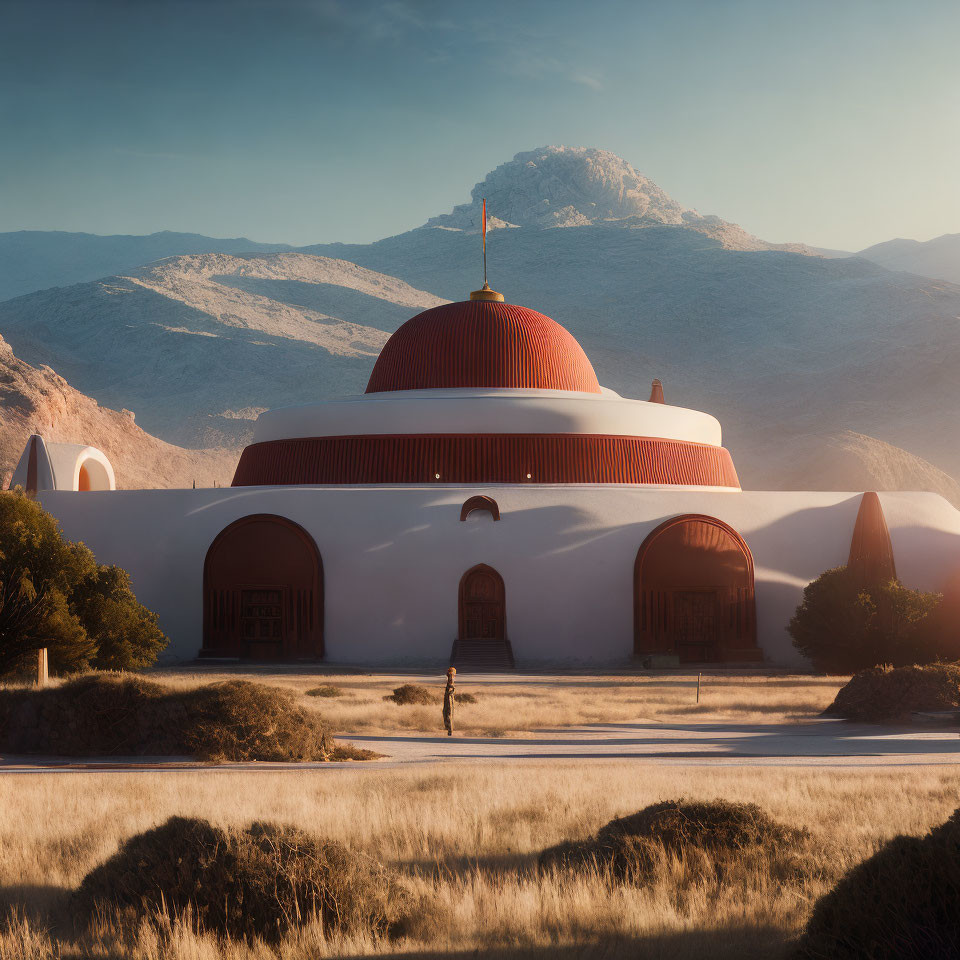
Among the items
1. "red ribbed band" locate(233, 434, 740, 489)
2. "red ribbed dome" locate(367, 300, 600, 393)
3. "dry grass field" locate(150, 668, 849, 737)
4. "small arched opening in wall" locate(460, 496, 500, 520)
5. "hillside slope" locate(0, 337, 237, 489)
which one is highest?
"hillside slope" locate(0, 337, 237, 489)

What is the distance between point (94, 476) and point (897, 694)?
1151 inches

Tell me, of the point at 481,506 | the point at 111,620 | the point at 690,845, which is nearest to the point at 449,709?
the point at 690,845

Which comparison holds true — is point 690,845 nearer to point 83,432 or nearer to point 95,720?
point 95,720

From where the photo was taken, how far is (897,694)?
18594 mm

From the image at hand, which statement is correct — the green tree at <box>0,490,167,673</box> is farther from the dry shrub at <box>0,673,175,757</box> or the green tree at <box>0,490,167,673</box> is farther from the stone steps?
the stone steps

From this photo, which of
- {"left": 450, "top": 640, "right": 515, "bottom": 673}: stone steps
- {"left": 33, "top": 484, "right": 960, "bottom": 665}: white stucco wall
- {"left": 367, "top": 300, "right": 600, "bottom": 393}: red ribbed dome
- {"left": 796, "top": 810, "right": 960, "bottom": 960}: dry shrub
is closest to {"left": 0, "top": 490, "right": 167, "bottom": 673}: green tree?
{"left": 33, "top": 484, "right": 960, "bottom": 665}: white stucco wall

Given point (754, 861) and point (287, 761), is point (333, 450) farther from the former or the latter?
point (754, 861)

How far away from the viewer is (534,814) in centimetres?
969

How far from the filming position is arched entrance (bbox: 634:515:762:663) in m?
29.7

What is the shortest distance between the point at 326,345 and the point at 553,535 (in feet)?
289

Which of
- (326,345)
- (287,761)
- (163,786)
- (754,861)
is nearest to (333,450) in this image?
(287,761)

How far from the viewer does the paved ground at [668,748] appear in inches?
524

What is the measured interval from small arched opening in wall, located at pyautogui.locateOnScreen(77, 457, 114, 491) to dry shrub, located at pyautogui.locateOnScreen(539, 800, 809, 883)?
110ft

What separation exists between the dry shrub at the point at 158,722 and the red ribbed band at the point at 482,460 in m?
18.0
